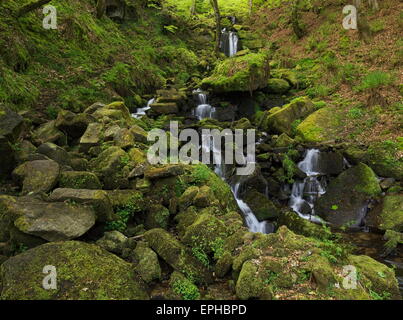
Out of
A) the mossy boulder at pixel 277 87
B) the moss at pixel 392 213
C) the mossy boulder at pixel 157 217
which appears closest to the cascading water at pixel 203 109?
the mossy boulder at pixel 277 87

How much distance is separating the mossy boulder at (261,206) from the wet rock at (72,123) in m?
5.26

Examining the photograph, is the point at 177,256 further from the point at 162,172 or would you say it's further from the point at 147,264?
the point at 162,172

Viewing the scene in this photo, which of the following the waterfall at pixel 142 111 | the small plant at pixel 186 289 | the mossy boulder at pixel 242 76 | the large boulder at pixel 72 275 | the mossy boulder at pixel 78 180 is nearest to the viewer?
the large boulder at pixel 72 275

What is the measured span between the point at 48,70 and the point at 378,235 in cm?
1244

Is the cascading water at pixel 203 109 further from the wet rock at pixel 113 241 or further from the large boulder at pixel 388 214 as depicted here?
the wet rock at pixel 113 241

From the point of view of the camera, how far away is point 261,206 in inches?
344

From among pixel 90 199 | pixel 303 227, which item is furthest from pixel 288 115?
pixel 90 199

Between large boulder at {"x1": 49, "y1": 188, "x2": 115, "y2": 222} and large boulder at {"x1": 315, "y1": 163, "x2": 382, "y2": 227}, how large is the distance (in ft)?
21.8

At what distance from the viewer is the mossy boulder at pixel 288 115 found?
42.0 feet

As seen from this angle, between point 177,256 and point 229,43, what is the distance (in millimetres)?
21614

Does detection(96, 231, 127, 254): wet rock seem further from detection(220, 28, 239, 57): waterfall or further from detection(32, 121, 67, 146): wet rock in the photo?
detection(220, 28, 239, 57): waterfall

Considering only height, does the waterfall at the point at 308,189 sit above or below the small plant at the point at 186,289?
above

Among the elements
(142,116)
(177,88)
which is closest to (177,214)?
(142,116)

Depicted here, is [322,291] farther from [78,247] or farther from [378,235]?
[378,235]
